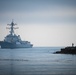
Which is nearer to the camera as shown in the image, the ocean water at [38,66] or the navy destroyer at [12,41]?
the ocean water at [38,66]

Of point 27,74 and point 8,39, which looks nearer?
point 27,74

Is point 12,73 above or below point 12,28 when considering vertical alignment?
below

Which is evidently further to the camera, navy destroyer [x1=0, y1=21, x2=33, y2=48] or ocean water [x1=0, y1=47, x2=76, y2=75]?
navy destroyer [x1=0, y1=21, x2=33, y2=48]

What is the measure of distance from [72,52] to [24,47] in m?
99.7

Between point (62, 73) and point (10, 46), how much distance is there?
135 m

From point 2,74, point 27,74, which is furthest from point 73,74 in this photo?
point 2,74

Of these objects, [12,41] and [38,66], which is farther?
[12,41]

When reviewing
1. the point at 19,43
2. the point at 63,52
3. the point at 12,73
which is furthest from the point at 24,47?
the point at 12,73

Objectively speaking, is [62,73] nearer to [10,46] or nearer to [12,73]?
[12,73]

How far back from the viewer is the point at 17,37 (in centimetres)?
17588

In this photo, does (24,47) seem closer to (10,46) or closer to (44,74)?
(10,46)

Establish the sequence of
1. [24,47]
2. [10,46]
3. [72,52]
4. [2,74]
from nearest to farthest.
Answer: [2,74]
[72,52]
[10,46]
[24,47]

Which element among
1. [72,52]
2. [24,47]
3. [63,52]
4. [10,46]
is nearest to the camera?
[72,52]

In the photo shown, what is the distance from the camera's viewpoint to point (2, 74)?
37875 millimetres
